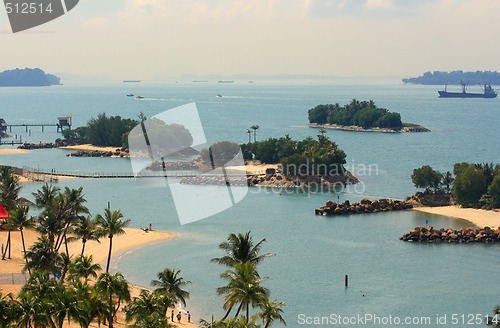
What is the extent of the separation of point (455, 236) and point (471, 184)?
53.6 ft

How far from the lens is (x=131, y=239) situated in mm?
84688

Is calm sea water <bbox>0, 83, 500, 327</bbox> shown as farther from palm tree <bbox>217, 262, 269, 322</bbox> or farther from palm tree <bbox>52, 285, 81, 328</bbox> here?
palm tree <bbox>52, 285, 81, 328</bbox>

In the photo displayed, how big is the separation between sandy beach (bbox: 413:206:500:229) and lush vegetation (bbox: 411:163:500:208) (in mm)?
1610

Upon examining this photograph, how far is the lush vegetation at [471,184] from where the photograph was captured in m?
97.8

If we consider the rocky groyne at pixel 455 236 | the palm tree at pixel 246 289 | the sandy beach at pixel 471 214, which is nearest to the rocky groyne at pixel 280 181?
the sandy beach at pixel 471 214

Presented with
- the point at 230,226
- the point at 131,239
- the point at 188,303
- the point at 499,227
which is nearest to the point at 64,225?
the point at 188,303

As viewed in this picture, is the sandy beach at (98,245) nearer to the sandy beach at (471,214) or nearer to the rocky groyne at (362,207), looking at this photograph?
the rocky groyne at (362,207)

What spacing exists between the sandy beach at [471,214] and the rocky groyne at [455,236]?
11.1 feet

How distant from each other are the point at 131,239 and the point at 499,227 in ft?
126

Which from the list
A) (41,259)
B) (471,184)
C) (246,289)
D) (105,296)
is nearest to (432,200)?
(471,184)

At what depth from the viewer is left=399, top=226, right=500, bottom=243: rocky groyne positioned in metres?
84.4

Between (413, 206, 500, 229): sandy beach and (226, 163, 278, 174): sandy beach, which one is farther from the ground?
(226, 163, 278, 174): sandy beach

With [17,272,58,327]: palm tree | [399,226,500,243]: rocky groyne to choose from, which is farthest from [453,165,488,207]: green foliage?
[17,272,58,327]: palm tree

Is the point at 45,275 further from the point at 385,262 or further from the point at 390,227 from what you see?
the point at 390,227
